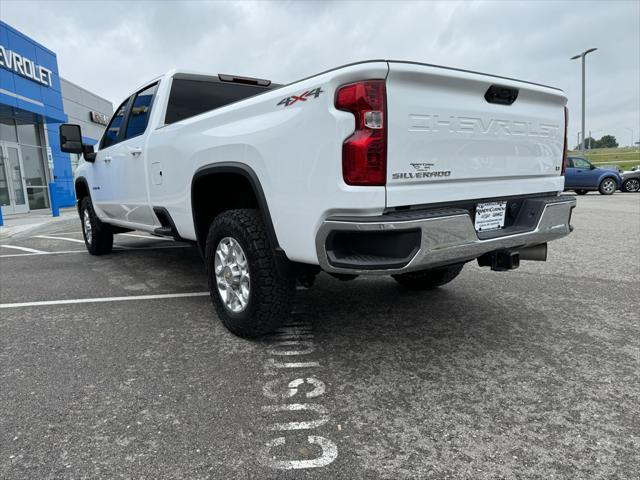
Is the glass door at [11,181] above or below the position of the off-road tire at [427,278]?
above

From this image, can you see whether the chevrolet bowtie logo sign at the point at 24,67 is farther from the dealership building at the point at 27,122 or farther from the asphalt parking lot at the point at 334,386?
the asphalt parking lot at the point at 334,386

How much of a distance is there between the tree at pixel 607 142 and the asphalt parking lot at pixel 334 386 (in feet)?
467

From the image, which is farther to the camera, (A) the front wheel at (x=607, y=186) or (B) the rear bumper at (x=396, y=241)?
(A) the front wheel at (x=607, y=186)

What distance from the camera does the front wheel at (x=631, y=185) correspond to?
2091 cm

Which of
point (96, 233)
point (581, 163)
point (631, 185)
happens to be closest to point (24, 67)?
point (96, 233)

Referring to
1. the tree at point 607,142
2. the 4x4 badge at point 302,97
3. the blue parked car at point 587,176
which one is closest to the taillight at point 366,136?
the 4x4 badge at point 302,97

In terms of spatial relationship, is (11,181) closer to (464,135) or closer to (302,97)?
(302,97)

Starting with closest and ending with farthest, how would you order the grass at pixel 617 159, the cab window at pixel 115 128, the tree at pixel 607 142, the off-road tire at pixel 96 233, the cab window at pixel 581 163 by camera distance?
1. the cab window at pixel 115 128
2. the off-road tire at pixel 96 233
3. the cab window at pixel 581 163
4. the grass at pixel 617 159
5. the tree at pixel 607 142

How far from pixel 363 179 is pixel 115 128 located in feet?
13.1

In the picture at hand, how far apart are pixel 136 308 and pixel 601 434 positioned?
10.9ft

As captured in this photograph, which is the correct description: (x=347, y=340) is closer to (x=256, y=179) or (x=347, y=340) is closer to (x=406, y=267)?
(x=406, y=267)

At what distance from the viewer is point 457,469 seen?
5.51 ft

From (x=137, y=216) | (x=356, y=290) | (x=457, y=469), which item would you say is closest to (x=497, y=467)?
(x=457, y=469)

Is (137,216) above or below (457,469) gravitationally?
above
